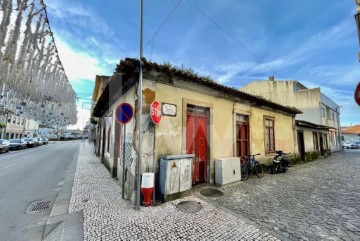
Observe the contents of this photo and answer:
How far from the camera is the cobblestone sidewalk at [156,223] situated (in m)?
3.01

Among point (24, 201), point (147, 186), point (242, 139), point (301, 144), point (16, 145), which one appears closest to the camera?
point (147, 186)

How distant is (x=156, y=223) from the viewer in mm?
3441

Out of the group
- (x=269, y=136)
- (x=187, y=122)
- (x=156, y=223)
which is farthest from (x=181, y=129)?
(x=269, y=136)

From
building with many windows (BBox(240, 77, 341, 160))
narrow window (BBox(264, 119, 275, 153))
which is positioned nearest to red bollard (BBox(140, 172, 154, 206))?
narrow window (BBox(264, 119, 275, 153))

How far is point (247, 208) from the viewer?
13.8 feet

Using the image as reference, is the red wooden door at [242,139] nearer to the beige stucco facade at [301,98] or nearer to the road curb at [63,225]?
the road curb at [63,225]

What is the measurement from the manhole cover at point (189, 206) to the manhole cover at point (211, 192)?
0.79 meters

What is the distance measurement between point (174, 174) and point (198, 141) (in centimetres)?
176

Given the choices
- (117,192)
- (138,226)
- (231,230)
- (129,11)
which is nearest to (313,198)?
(231,230)

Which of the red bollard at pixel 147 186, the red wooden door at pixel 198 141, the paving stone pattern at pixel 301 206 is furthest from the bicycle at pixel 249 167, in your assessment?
the red bollard at pixel 147 186

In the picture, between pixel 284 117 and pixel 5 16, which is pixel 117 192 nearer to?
pixel 5 16

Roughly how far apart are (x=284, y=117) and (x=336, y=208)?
297 inches

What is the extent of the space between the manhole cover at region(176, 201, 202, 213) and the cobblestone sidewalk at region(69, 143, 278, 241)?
11cm

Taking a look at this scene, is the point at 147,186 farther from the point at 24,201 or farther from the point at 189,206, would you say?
the point at 24,201
